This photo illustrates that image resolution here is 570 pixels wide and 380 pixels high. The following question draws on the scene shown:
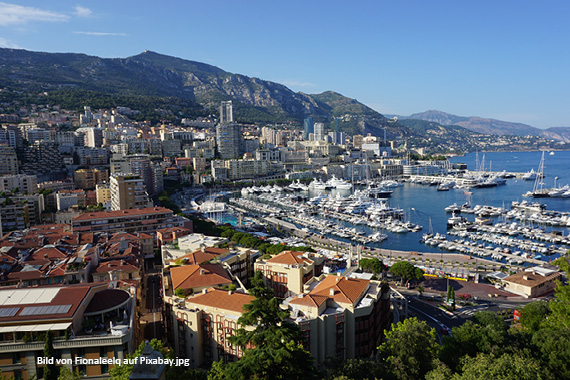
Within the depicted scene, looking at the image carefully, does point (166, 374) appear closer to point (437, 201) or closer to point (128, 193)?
point (128, 193)

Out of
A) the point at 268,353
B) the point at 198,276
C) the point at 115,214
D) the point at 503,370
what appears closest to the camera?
the point at 503,370

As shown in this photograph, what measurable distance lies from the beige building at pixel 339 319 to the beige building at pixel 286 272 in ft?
6.90

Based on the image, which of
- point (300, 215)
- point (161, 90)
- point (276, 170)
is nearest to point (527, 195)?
point (300, 215)

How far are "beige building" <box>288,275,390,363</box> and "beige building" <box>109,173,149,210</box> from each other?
2433 centimetres

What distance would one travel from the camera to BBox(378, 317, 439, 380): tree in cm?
909

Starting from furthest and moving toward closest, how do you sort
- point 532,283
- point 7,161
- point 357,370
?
point 7,161, point 532,283, point 357,370

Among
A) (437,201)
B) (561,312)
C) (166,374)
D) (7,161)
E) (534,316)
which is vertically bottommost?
(437,201)

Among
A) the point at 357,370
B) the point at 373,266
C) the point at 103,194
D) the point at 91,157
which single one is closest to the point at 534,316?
the point at 373,266

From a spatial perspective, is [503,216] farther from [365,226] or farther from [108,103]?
[108,103]

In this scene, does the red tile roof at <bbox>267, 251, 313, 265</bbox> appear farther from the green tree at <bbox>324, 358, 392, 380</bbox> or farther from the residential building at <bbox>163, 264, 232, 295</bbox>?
the green tree at <bbox>324, 358, 392, 380</bbox>

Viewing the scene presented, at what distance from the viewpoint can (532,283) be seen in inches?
787

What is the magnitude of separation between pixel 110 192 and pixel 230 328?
1174 inches

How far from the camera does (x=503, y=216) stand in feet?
137

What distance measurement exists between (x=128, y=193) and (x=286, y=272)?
2203 cm
